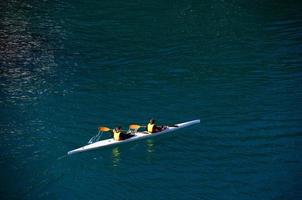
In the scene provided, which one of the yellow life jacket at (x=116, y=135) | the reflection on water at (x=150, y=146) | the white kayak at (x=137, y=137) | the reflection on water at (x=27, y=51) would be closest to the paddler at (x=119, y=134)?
the yellow life jacket at (x=116, y=135)

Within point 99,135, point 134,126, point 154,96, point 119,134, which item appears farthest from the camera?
point 154,96

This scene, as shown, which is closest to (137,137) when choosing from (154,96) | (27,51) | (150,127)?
(150,127)

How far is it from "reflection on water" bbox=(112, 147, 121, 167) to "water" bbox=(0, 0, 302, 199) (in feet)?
0.30

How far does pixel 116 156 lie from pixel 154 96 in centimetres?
1179

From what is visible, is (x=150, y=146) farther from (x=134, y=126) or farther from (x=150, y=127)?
(x=134, y=126)

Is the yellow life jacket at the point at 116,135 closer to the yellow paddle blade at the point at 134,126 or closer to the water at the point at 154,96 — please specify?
the water at the point at 154,96

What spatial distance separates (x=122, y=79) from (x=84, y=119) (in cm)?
992

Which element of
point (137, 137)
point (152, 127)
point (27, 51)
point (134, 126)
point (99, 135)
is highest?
point (27, 51)

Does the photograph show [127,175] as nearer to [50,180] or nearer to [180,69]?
[50,180]

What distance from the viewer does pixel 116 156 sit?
47.0m

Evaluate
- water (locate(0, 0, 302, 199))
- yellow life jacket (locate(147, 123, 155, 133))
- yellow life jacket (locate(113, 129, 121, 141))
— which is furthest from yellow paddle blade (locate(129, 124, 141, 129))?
water (locate(0, 0, 302, 199))

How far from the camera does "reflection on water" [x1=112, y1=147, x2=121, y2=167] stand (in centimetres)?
4566

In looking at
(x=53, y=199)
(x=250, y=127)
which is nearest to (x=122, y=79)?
(x=250, y=127)

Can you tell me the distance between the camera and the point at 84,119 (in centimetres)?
5291
